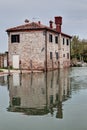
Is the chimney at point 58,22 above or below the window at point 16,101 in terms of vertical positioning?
above

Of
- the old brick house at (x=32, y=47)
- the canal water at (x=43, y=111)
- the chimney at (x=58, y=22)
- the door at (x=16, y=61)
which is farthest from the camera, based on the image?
the chimney at (x=58, y=22)

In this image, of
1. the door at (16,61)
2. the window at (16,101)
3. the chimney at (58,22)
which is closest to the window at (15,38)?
the door at (16,61)

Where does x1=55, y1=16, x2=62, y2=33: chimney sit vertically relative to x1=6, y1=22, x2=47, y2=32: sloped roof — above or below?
above

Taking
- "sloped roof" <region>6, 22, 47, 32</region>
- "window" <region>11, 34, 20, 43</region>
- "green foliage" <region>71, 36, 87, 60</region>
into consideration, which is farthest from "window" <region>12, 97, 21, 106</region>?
"green foliage" <region>71, 36, 87, 60</region>

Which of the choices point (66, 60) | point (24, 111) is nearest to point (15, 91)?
point (24, 111)

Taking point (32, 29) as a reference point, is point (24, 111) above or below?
below

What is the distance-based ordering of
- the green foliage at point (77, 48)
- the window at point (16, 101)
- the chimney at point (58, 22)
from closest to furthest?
1. the window at point (16, 101)
2. the chimney at point (58, 22)
3. the green foliage at point (77, 48)

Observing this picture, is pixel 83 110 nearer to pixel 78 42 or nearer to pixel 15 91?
pixel 15 91

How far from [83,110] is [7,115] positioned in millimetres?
3063

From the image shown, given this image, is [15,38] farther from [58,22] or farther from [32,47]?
[58,22]

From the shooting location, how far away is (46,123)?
10945 millimetres

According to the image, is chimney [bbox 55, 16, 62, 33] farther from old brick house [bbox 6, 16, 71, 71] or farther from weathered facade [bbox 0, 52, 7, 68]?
weathered facade [bbox 0, 52, 7, 68]

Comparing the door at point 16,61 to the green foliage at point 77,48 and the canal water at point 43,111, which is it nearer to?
the canal water at point 43,111

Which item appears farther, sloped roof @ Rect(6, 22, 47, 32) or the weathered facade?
the weathered facade
